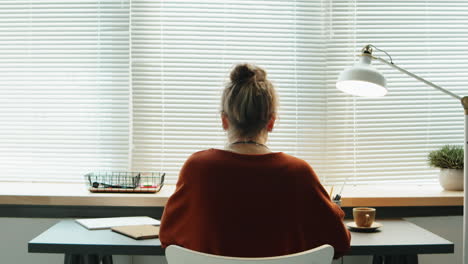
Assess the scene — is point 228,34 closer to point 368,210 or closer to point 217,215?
point 368,210

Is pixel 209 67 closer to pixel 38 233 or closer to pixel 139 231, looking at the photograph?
pixel 139 231

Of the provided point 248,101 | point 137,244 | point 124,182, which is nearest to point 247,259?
point 248,101

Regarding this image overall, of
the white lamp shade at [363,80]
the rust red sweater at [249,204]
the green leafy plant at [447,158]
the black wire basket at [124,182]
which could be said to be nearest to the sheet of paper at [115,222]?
the black wire basket at [124,182]

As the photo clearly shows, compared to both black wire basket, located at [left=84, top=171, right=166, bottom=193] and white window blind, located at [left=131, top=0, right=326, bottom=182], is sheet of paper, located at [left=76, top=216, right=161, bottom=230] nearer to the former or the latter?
black wire basket, located at [left=84, top=171, right=166, bottom=193]

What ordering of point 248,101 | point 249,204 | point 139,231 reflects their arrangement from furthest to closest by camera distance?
point 139,231
point 248,101
point 249,204

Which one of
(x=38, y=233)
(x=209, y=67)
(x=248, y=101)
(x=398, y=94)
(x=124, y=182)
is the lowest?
(x=38, y=233)

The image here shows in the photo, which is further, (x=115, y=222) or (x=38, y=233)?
(x=38, y=233)

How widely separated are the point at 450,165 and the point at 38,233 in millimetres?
1993

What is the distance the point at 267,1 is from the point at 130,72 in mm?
772

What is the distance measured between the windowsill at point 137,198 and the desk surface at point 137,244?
36 centimetres

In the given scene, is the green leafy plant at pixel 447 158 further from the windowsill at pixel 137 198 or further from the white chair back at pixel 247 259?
the white chair back at pixel 247 259

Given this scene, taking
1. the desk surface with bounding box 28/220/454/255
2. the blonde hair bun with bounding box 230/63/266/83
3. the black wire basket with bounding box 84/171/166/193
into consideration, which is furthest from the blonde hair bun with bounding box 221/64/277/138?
the black wire basket with bounding box 84/171/166/193

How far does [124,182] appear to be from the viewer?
2867mm

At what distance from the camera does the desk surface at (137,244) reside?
7.00ft
